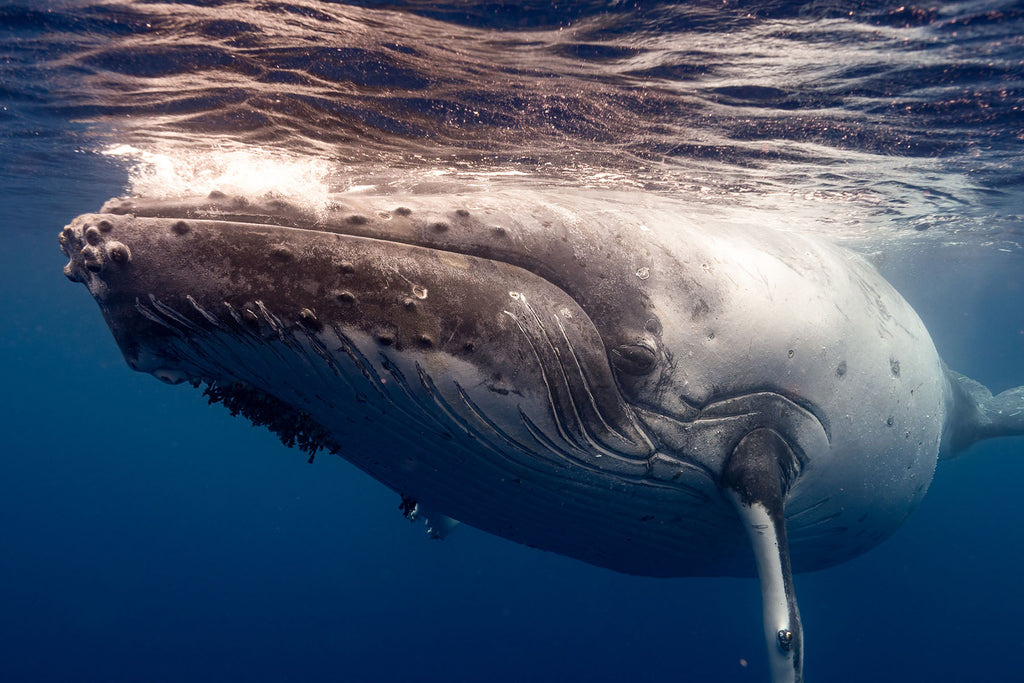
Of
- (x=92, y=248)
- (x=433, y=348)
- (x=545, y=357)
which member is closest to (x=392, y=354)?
(x=433, y=348)

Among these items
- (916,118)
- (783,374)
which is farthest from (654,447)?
(916,118)

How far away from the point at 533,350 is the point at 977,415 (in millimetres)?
12002

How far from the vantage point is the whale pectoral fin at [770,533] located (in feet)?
14.5

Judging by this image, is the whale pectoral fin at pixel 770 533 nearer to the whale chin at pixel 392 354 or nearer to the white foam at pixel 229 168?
the whale chin at pixel 392 354

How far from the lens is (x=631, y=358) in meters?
4.37

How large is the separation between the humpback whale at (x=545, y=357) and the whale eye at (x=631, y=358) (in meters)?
0.02

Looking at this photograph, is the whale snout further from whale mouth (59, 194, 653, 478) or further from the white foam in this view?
the white foam

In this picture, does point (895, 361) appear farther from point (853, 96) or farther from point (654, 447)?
point (853, 96)

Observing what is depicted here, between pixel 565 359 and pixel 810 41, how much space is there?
5.87 metres

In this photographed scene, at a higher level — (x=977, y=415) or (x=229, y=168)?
(x=229, y=168)

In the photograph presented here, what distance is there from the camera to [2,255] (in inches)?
1825

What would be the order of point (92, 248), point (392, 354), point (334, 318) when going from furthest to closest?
1. point (392, 354)
2. point (334, 318)
3. point (92, 248)

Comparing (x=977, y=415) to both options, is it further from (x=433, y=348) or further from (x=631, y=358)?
(x=433, y=348)

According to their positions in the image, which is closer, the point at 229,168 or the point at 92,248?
the point at 92,248
